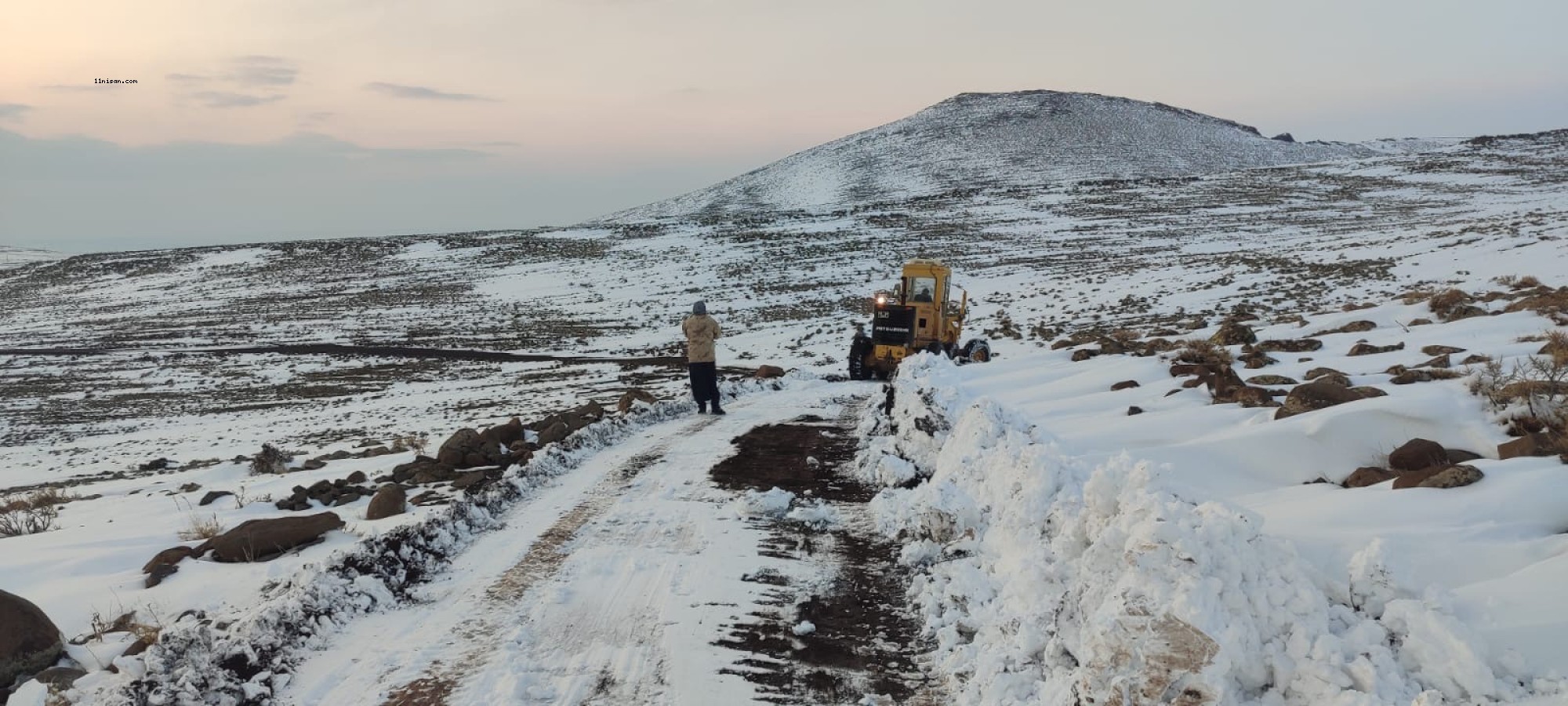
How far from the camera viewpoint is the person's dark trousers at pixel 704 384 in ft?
43.6

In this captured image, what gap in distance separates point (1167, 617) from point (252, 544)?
6488 mm

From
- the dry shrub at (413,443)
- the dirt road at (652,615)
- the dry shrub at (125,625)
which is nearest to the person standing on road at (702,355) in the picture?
the dry shrub at (413,443)

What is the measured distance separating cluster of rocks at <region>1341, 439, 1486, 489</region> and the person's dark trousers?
9509 millimetres

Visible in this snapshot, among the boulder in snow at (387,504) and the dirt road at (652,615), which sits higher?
the boulder in snow at (387,504)

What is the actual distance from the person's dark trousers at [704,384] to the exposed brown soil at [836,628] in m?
5.63

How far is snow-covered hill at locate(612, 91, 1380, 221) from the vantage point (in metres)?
90.6

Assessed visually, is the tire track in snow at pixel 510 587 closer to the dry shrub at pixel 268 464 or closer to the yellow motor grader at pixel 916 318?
the dry shrub at pixel 268 464

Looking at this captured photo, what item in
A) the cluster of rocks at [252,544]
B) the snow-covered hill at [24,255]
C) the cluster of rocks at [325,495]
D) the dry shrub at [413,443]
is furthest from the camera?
the snow-covered hill at [24,255]

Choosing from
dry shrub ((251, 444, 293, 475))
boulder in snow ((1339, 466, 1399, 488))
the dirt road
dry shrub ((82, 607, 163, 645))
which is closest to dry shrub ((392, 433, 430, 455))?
dry shrub ((251, 444, 293, 475))

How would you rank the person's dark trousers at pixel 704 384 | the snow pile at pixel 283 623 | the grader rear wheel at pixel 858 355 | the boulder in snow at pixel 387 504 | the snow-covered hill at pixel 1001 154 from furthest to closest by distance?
the snow-covered hill at pixel 1001 154, the grader rear wheel at pixel 858 355, the person's dark trousers at pixel 704 384, the boulder in snow at pixel 387 504, the snow pile at pixel 283 623

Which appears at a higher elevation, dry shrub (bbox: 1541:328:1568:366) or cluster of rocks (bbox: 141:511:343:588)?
dry shrub (bbox: 1541:328:1568:366)

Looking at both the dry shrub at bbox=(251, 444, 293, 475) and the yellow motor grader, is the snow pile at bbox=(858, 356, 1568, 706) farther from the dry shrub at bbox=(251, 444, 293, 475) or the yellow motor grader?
the yellow motor grader

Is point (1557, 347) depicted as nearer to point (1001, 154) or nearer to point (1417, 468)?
point (1417, 468)

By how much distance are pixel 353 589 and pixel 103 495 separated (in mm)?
8171
